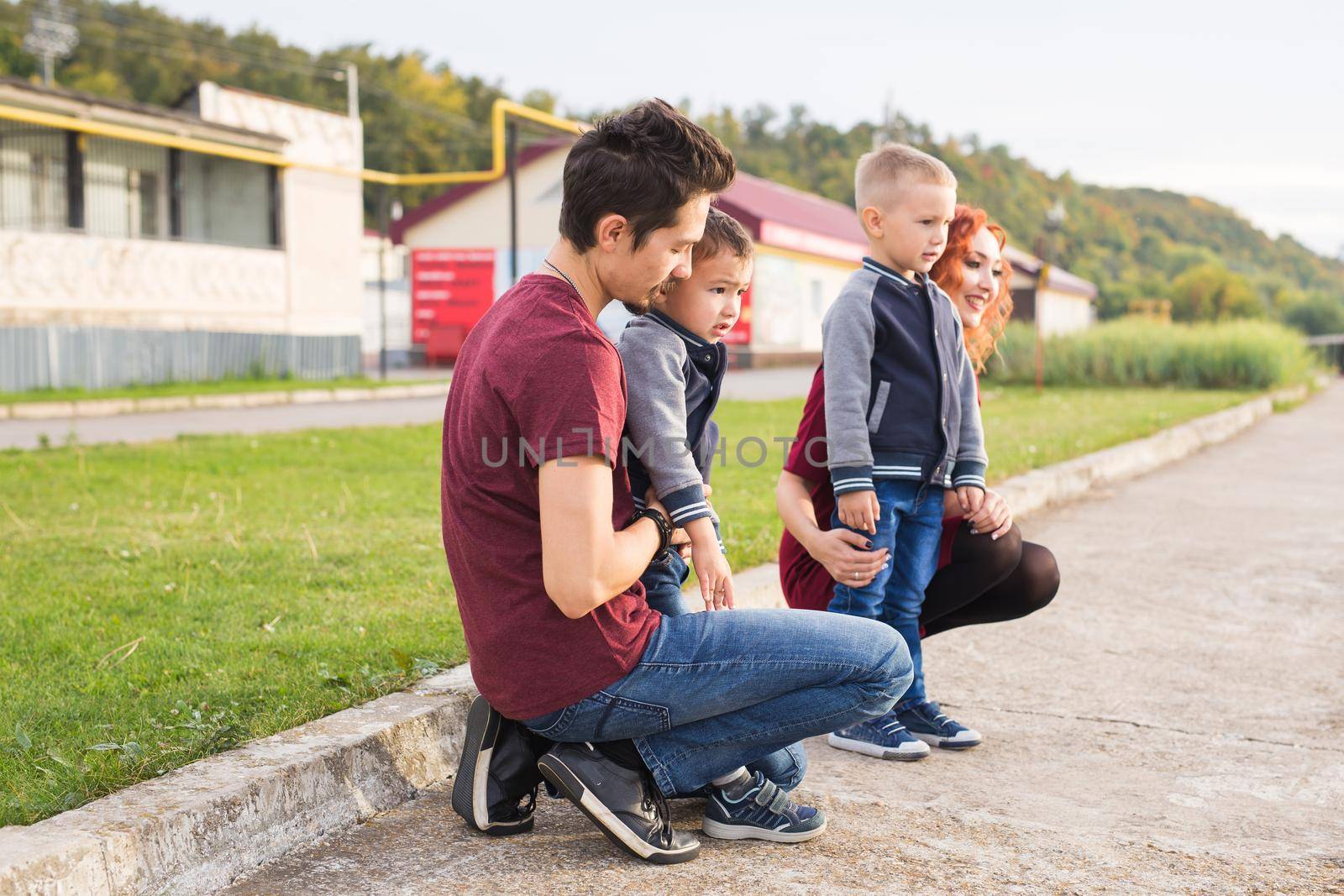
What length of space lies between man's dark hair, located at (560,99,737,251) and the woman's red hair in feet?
5.01

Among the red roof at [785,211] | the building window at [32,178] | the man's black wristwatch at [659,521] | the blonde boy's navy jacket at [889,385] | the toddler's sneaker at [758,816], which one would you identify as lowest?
the toddler's sneaker at [758,816]

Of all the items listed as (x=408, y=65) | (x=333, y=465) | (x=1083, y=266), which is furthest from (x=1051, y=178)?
(x=333, y=465)

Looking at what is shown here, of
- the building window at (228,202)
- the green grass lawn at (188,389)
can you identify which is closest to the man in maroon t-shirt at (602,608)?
the green grass lawn at (188,389)

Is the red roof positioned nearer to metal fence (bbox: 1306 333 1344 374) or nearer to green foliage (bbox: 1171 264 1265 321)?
metal fence (bbox: 1306 333 1344 374)

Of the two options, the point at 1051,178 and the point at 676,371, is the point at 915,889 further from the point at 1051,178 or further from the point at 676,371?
the point at 1051,178

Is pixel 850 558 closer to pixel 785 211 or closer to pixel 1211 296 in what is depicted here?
pixel 785 211

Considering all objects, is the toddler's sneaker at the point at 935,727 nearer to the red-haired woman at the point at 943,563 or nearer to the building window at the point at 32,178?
the red-haired woman at the point at 943,563

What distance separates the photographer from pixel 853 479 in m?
3.17

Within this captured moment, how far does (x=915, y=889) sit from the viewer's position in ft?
7.86

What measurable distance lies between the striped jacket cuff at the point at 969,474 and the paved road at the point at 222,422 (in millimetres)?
8292

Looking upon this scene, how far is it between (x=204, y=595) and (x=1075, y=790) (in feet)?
9.56

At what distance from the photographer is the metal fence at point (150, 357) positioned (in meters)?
16.8

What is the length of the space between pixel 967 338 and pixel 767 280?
89.2ft

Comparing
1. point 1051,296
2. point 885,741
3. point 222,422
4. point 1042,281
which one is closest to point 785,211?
point 1051,296
